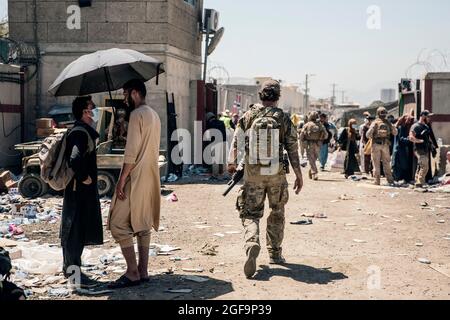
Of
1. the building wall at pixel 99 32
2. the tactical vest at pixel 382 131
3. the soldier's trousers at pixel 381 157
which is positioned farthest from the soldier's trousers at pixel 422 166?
the building wall at pixel 99 32

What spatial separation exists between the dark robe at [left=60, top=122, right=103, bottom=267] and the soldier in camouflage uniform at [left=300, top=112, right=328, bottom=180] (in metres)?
10.6

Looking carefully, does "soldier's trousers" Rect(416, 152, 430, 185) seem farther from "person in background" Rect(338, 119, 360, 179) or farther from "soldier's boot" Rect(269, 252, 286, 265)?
"soldier's boot" Rect(269, 252, 286, 265)

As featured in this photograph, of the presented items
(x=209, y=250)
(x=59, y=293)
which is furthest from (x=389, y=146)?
(x=59, y=293)

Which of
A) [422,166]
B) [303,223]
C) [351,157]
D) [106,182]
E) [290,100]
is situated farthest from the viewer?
[290,100]

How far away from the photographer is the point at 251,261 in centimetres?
583

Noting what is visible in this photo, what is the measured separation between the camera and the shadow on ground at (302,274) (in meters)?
5.89

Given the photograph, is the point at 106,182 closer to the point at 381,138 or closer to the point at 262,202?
the point at 262,202

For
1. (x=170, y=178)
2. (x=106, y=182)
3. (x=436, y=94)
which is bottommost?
(x=170, y=178)

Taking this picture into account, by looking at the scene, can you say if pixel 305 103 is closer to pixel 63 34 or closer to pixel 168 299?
pixel 63 34

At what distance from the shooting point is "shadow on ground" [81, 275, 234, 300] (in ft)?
17.4

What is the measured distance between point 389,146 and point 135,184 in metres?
9.79

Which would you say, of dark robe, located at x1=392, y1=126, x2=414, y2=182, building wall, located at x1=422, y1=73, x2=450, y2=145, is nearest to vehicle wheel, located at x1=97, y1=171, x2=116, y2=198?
dark robe, located at x1=392, y1=126, x2=414, y2=182

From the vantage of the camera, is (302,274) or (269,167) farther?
(269,167)

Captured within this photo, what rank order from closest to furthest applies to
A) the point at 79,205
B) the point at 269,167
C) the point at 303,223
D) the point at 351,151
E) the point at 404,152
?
the point at 79,205, the point at 269,167, the point at 303,223, the point at 404,152, the point at 351,151
